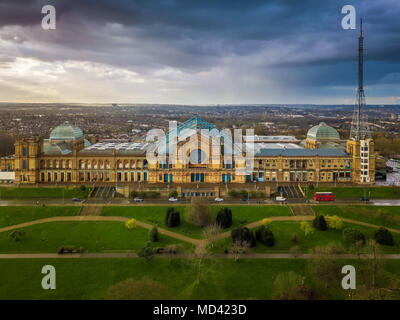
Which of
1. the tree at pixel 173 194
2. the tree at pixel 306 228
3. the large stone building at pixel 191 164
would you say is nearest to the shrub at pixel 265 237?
the tree at pixel 306 228

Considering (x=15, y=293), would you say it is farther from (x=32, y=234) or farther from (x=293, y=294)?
(x=293, y=294)

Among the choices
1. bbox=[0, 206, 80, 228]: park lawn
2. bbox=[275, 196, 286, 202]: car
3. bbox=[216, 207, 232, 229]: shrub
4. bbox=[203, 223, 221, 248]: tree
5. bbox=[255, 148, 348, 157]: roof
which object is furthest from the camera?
bbox=[255, 148, 348, 157]: roof

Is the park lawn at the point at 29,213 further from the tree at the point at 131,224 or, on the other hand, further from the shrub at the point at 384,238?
the shrub at the point at 384,238

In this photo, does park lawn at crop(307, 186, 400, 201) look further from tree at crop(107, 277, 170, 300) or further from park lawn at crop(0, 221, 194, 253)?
tree at crop(107, 277, 170, 300)

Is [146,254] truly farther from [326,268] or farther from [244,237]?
[326,268]

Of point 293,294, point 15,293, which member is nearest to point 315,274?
point 293,294

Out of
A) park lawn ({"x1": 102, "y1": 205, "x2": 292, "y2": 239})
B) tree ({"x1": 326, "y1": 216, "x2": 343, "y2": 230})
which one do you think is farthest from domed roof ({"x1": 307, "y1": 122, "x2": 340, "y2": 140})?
tree ({"x1": 326, "y1": 216, "x2": 343, "y2": 230})

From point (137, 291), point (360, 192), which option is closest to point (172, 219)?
point (137, 291)
